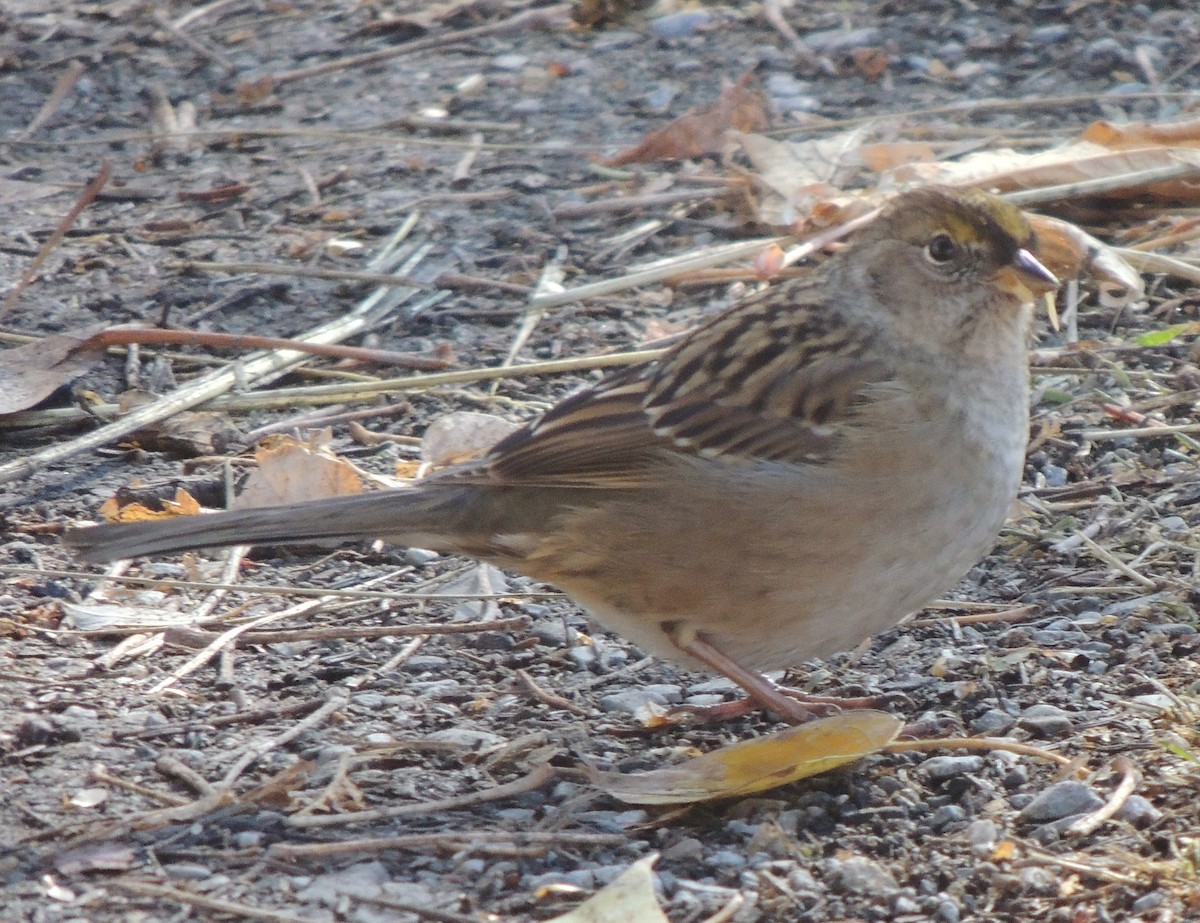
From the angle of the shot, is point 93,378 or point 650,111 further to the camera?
point 650,111

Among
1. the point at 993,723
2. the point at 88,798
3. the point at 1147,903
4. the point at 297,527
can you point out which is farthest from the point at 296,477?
the point at 1147,903

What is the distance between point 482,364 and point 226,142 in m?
1.70

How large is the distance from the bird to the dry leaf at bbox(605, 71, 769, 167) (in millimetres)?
2122

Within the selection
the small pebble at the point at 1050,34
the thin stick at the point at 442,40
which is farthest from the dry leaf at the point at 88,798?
the small pebble at the point at 1050,34

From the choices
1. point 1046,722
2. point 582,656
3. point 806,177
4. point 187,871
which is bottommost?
point 582,656

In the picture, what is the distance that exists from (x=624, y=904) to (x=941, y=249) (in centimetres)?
144

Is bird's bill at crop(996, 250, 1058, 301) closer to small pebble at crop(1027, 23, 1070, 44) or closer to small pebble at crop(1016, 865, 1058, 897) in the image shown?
small pebble at crop(1016, 865, 1058, 897)

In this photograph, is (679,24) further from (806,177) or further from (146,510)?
(146,510)

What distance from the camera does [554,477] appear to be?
10.1 feet

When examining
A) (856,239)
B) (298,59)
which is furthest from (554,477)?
(298,59)

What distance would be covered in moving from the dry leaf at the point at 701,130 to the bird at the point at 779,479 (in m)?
2.12

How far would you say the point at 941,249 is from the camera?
3.15 m

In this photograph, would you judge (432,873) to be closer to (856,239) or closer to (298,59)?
(856,239)

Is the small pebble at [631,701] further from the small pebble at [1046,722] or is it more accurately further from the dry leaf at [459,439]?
the dry leaf at [459,439]
